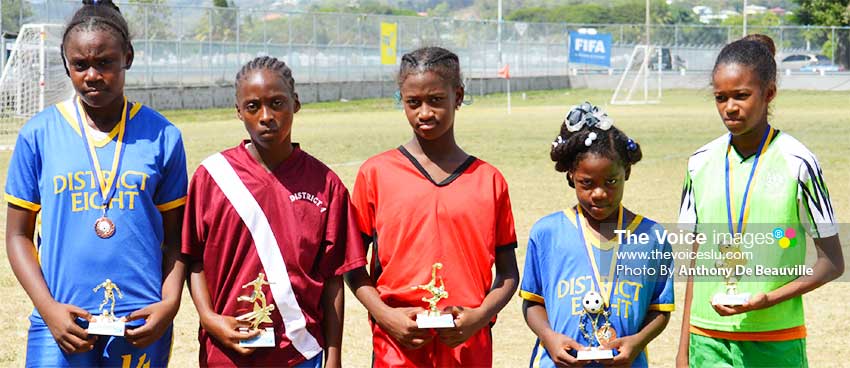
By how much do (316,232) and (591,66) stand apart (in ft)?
197

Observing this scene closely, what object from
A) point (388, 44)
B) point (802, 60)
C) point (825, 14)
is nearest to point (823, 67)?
point (802, 60)

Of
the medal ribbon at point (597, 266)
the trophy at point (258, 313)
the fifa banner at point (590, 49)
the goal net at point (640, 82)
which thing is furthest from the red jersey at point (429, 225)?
the fifa banner at point (590, 49)

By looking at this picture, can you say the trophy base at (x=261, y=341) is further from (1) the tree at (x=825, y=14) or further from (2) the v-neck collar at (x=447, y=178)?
(1) the tree at (x=825, y=14)

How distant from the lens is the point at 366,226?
437cm

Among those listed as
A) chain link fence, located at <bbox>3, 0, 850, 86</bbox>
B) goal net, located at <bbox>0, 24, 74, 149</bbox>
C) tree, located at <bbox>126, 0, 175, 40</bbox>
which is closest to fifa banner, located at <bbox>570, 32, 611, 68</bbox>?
chain link fence, located at <bbox>3, 0, 850, 86</bbox>

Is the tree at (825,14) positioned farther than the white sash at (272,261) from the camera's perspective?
Yes

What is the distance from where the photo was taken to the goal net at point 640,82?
43.2 meters

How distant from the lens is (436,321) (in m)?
4.00

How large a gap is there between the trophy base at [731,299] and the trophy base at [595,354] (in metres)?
0.44

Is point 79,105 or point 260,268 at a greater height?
point 79,105

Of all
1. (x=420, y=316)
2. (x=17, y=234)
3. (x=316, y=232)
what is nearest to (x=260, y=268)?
(x=316, y=232)

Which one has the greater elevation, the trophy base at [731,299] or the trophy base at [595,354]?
the trophy base at [731,299]

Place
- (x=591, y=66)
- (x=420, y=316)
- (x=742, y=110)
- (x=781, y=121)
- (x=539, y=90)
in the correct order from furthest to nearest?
(x=591, y=66) → (x=539, y=90) → (x=781, y=121) → (x=742, y=110) → (x=420, y=316)

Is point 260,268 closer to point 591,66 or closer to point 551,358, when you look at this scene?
point 551,358
